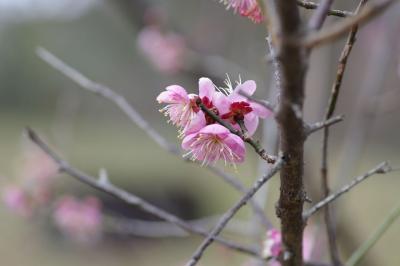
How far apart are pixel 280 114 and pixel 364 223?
4.76m

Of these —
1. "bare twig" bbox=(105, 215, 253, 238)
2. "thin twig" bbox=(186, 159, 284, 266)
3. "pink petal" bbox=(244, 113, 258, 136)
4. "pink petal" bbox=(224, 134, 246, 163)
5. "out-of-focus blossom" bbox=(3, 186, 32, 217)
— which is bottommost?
"thin twig" bbox=(186, 159, 284, 266)

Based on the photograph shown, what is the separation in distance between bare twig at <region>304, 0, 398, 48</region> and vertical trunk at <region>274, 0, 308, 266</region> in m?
0.02

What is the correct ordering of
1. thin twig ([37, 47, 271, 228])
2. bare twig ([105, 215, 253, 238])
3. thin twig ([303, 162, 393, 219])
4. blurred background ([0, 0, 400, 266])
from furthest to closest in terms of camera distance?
blurred background ([0, 0, 400, 266])
bare twig ([105, 215, 253, 238])
thin twig ([37, 47, 271, 228])
thin twig ([303, 162, 393, 219])

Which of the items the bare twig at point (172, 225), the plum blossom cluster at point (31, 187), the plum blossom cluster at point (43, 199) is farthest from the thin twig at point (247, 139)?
the plum blossom cluster at point (31, 187)

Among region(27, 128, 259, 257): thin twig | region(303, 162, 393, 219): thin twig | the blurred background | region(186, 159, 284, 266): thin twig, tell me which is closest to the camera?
region(186, 159, 284, 266): thin twig

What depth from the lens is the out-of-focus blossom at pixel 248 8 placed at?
58 centimetres

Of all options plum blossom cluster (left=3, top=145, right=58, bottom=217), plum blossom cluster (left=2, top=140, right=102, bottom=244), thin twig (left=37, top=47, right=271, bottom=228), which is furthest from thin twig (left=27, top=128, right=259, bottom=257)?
plum blossom cluster (left=3, top=145, right=58, bottom=217)

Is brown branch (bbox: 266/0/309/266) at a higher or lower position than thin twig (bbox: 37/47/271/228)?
lower

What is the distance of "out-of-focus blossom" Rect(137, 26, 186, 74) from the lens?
223cm

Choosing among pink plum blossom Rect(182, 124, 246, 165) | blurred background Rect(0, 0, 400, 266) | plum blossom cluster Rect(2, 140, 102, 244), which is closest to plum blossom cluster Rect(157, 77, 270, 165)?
pink plum blossom Rect(182, 124, 246, 165)

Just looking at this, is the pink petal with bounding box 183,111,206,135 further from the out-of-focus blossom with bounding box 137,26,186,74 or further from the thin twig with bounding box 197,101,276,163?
the out-of-focus blossom with bounding box 137,26,186,74

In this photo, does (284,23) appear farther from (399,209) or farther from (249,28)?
(249,28)

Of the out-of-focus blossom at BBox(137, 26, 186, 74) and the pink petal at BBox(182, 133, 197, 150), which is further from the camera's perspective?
the out-of-focus blossom at BBox(137, 26, 186, 74)

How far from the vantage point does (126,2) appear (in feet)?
6.41
